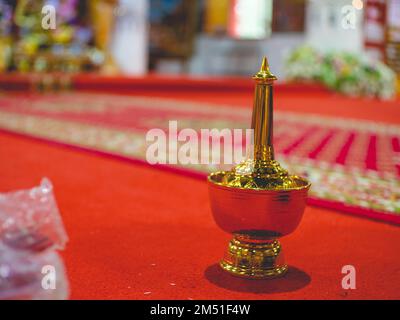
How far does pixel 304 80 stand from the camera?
807 cm

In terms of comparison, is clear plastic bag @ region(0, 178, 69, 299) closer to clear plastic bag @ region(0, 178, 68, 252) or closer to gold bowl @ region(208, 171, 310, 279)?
clear plastic bag @ region(0, 178, 68, 252)

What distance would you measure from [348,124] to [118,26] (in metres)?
5.48

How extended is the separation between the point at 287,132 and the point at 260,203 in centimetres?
261

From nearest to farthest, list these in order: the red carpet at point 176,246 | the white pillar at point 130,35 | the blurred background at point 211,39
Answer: the red carpet at point 176,246 → the blurred background at point 211,39 → the white pillar at point 130,35

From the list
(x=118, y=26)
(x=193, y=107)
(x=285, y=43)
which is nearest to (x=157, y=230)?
(x=193, y=107)

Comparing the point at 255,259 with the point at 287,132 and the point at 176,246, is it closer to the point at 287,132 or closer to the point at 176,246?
the point at 176,246

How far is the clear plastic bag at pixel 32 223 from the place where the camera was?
0.94 m

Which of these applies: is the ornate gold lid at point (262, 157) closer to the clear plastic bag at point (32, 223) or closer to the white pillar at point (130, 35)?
the clear plastic bag at point (32, 223)

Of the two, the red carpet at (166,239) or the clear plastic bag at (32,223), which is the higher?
the clear plastic bag at (32,223)

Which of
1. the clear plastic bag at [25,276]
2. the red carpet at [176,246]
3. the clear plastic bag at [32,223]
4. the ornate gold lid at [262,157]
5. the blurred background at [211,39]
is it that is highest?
the blurred background at [211,39]

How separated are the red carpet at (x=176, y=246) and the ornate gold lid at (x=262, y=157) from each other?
19cm

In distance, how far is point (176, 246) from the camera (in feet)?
4.41

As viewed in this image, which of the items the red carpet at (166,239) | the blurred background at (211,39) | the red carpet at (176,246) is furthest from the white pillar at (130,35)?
the red carpet at (176,246)

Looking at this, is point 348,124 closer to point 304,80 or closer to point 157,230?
point 157,230
